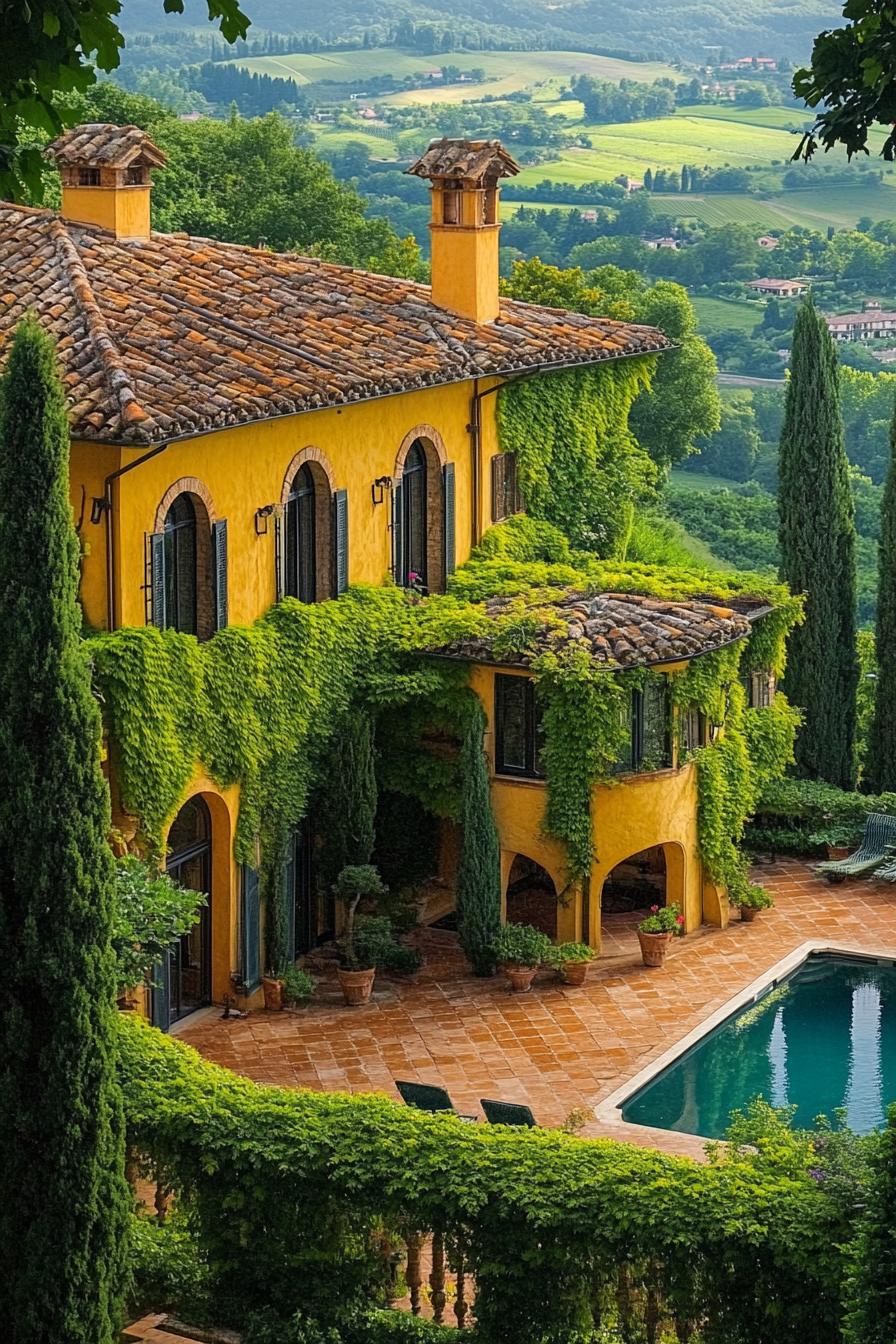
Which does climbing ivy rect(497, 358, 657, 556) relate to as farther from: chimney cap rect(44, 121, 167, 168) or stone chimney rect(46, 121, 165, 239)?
chimney cap rect(44, 121, 167, 168)

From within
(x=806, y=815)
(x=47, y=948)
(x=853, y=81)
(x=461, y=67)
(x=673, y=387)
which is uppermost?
(x=461, y=67)

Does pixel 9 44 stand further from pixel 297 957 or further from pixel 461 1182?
pixel 297 957

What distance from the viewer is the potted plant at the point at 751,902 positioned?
28.1 m

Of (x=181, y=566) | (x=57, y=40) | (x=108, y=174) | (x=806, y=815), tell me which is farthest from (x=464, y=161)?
(x=57, y=40)

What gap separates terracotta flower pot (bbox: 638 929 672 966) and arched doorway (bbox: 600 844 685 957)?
18.8 inches

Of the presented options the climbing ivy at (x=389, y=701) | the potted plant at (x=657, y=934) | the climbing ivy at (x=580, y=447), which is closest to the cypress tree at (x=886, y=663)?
the climbing ivy at (x=580, y=447)

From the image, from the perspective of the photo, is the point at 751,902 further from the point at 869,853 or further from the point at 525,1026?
the point at 525,1026

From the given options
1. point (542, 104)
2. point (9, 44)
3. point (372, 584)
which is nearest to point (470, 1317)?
point (9, 44)

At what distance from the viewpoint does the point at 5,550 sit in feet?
50.4

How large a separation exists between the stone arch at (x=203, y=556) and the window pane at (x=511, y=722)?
3.84 metres

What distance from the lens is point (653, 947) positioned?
26.4 meters

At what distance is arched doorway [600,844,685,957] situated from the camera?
27297 millimetres

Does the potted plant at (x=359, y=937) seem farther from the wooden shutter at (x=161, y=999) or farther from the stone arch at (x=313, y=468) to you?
the stone arch at (x=313, y=468)

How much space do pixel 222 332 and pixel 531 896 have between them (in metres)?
8.14
